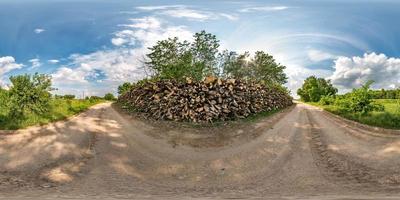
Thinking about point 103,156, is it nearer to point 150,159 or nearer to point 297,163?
point 150,159

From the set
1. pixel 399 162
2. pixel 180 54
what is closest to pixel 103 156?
pixel 399 162

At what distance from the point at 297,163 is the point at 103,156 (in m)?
6.78

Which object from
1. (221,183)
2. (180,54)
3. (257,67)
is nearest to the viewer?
(221,183)

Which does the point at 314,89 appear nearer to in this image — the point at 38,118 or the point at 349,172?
the point at 38,118

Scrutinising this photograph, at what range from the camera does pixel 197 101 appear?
2300 centimetres

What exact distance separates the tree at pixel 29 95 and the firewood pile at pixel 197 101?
5.45m

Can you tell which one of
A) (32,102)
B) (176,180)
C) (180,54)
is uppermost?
(180,54)

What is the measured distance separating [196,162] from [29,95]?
1135cm

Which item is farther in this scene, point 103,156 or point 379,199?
point 103,156

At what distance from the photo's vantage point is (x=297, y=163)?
14539 millimetres

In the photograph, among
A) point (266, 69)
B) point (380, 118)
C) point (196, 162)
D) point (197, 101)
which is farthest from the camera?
point (266, 69)

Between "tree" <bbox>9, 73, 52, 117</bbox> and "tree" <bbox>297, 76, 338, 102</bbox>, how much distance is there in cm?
5726

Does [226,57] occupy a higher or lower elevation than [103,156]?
higher

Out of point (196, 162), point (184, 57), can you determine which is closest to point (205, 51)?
point (184, 57)
